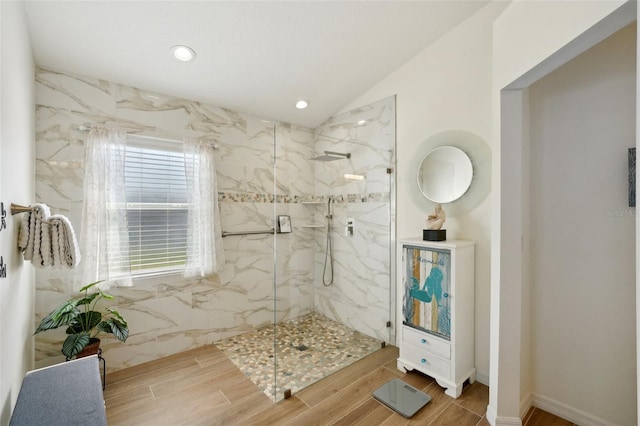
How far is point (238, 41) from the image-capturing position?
211cm

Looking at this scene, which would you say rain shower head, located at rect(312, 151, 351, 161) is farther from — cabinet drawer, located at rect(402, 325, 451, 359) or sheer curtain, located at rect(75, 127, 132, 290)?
sheer curtain, located at rect(75, 127, 132, 290)

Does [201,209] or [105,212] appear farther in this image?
[201,209]

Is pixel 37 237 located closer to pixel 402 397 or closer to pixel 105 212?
pixel 105 212

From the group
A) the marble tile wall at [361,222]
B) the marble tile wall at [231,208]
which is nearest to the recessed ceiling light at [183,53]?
the marble tile wall at [231,208]

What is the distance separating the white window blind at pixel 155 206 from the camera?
2.46 metres

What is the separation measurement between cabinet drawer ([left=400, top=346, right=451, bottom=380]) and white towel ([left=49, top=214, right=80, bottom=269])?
2.29 m

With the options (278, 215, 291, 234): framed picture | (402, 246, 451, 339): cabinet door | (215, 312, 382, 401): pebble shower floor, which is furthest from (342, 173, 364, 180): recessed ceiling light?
(215, 312, 382, 401): pebble shower floor

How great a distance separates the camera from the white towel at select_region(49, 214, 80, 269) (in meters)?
1.42

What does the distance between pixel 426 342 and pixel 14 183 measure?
2.66 meters

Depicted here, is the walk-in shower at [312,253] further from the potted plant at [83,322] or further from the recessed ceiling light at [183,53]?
the potted plant at [83,322]

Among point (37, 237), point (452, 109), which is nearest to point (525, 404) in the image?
point (452, 109)

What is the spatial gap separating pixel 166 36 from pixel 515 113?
7.55ft

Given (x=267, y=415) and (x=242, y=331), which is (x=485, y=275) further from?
(x=242, y=331)

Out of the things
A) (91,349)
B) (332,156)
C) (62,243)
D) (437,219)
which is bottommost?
(91,349)
